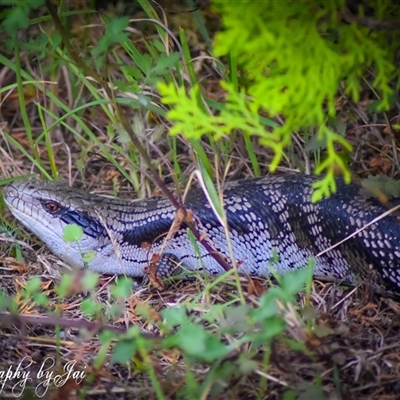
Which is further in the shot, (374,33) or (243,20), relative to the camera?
(374,33)

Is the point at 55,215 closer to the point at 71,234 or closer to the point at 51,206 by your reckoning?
the point at 51,206

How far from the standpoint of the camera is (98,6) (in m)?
5.40

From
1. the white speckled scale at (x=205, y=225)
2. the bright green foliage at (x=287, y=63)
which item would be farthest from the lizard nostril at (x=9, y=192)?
the bright green foliage at (x=287, y=63)

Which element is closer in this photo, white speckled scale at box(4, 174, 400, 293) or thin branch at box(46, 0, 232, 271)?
thin branch at box(46, 0, 232, 271)

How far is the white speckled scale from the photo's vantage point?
397cm

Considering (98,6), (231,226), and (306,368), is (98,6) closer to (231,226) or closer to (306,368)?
(231,226)

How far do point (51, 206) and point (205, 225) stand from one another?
980mm

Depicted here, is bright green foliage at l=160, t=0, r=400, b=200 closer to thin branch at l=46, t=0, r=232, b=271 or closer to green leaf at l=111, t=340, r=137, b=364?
thin branch at l=46, t=0, r=232, b=271

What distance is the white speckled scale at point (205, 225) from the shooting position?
3973mm

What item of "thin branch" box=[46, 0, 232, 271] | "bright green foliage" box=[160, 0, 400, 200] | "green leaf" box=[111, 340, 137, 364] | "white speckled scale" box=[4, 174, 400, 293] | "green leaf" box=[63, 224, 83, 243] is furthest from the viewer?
"white speckled scale" box=[4, 174, 400, 293]

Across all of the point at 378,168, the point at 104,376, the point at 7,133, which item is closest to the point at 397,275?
the point at 378,168

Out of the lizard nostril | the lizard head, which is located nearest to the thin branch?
the lizard head

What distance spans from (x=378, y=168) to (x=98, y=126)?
2.22 m

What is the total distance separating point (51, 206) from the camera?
415 centimetres
